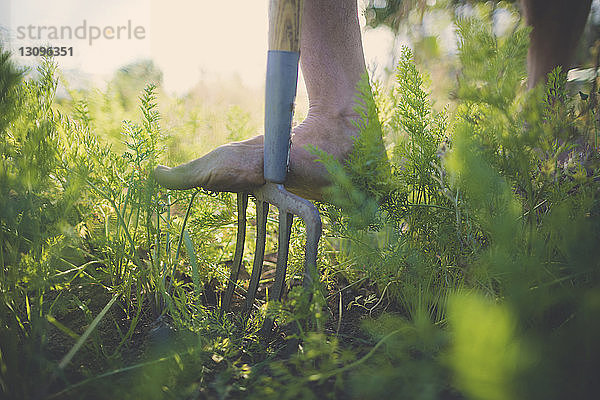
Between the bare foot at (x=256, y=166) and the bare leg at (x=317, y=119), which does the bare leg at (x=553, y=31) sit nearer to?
the bare leg at (x=317, y=119)

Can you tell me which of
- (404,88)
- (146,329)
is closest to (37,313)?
(146,329)

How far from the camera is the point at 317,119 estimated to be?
112cm

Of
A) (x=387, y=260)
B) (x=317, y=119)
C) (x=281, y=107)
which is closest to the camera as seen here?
→ (x=387, y=260)

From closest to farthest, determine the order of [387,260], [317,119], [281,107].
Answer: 1. [387,260]
2. [281,107]
3. [317,119]

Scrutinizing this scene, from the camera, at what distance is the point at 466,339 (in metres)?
0.33

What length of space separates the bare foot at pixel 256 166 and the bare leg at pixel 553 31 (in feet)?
3.31

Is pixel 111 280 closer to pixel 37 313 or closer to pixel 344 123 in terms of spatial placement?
pixel 37 313

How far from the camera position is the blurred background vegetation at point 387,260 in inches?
18.3

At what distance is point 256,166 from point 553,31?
135 centimetres

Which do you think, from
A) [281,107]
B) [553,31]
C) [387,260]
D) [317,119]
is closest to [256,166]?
[281,107]

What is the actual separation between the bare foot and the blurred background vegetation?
0.08 m

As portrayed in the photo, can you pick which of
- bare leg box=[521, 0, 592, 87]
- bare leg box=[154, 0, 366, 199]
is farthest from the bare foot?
bare leg box=[521, 0, 592, 87]

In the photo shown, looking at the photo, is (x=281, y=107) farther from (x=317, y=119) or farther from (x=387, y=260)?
(x=387, y=260)

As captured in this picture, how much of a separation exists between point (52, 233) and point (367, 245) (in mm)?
536
